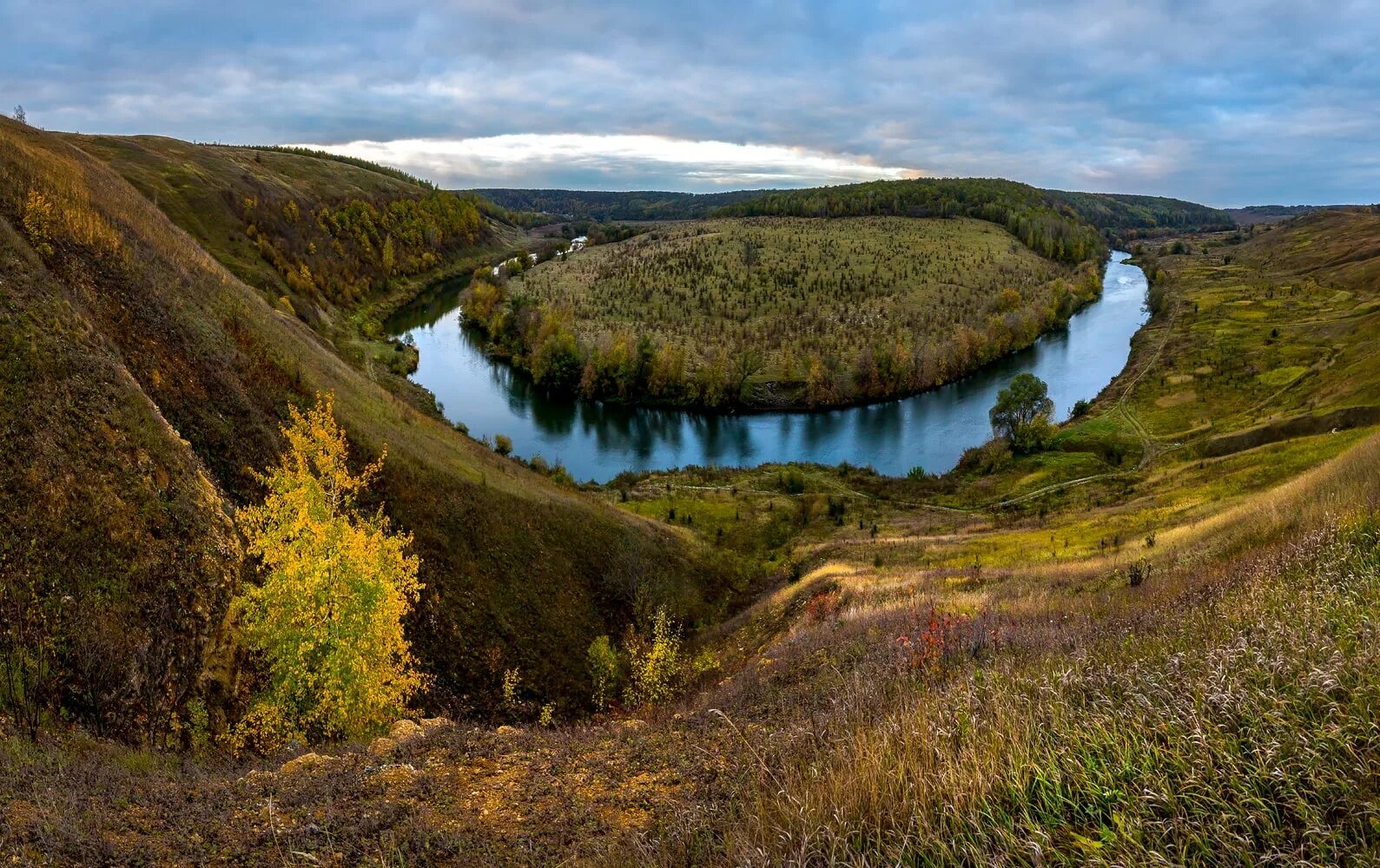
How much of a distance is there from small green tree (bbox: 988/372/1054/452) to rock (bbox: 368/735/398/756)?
182 feet

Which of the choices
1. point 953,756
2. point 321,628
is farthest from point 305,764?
point 953,756

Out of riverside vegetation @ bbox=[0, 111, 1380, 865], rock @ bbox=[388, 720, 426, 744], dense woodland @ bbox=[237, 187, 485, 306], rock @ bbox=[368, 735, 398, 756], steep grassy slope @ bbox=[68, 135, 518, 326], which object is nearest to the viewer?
riverside vegetation @ bbox=[0, 111, 1380, 865]

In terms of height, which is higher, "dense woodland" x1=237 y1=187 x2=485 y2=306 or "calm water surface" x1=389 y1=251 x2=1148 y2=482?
"dense woodland" x1=237 y1=187 x2=485 y2=306

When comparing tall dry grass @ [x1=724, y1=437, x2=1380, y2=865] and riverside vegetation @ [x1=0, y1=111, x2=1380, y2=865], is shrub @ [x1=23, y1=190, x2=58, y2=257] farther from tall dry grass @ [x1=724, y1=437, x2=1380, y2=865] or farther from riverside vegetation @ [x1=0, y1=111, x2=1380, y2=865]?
tall dry grass @ [x1=724, y1=437, x2=1380, y2=865]

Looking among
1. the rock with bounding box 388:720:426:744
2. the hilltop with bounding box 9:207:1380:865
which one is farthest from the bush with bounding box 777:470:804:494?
the rock with bounding box 388:720:426:744

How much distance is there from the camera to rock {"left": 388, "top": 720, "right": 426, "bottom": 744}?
416 inches

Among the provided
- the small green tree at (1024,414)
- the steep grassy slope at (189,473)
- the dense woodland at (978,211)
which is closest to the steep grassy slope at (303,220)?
the steep grassy slope at (189,473)

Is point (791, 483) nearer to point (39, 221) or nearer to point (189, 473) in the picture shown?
point (189, 473)

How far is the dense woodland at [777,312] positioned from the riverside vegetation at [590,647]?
1537 inches

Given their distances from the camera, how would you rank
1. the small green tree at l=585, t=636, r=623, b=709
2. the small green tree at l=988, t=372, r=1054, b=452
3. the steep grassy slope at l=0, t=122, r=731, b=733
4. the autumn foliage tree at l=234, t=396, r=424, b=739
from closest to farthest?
the autumn foliage tree at l=234, t=396, r=424, b=739 → the steep grassy slope at l=0, t=122, r=731, b=733 → the small green tree at l=585, t=636, r=623, b=709 → the small green tree at l=988, t=372, r=1054, b=452

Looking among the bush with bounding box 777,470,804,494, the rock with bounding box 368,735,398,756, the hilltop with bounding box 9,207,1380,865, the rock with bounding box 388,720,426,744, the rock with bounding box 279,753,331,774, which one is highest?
the hilltop with bounding box 9,207,1380,865

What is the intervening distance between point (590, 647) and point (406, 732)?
11.9 meters

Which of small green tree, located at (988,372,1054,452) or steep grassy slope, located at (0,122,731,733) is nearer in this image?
steep grassy slope, located at (0,122,731,733)

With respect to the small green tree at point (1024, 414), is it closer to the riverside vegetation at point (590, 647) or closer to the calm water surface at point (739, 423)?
the calm water surface at point (739, 423)
